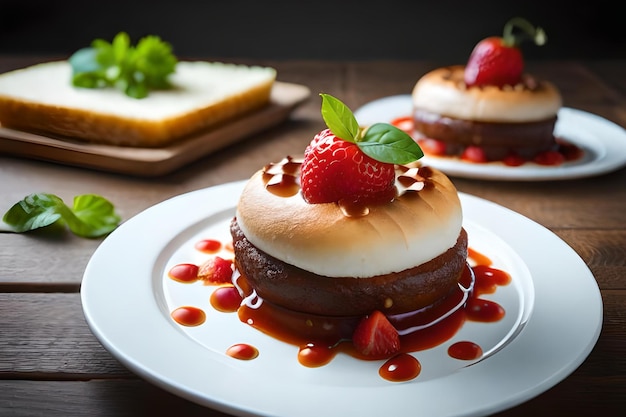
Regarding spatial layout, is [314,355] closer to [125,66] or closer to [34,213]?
[34,213]

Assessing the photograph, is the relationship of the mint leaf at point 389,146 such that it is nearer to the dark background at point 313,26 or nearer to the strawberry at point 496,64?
the strawberry at point 496,64

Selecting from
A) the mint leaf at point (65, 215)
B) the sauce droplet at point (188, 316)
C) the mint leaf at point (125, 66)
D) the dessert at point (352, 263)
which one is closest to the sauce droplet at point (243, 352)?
the dessert at point (352, 263)

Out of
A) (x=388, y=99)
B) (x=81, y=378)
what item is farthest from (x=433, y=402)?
(x=388, y=99)

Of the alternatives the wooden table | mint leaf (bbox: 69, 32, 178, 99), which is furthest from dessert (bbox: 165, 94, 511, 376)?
mint leaf (bbox: 69, 32, 178, 99)

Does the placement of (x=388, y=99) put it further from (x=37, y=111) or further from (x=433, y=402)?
(x=433, y=402)

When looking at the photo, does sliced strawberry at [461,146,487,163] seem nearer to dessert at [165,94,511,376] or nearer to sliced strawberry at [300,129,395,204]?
dessert at [165,94,511,376]

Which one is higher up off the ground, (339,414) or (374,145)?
(374,145)
